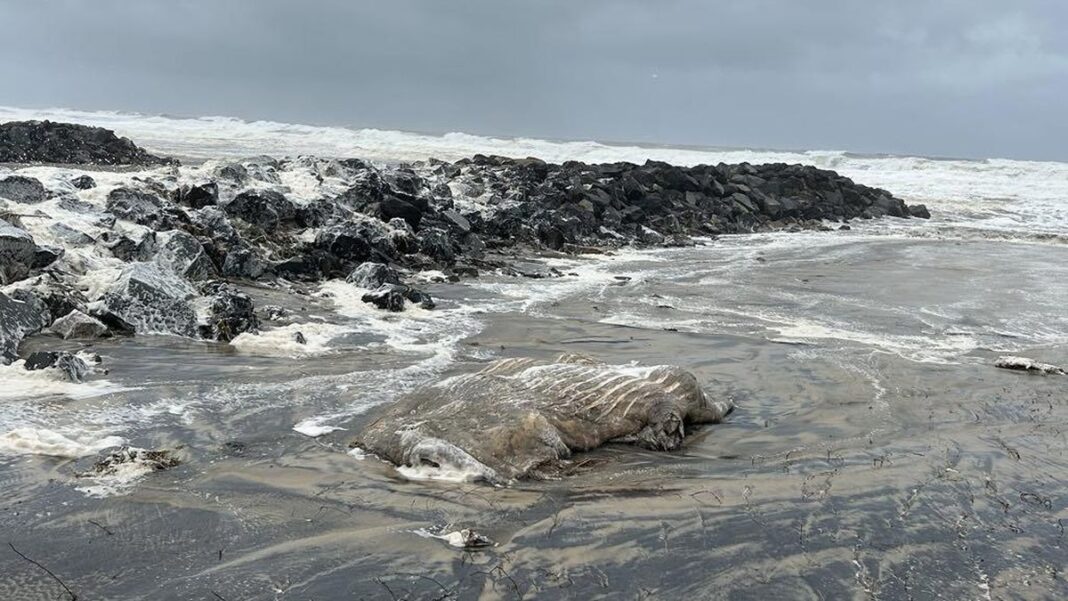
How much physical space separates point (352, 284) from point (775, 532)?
7.85m

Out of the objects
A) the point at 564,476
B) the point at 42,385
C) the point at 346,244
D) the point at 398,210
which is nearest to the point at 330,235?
the point at 346,244

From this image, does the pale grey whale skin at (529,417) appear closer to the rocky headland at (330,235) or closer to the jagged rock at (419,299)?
the rocky headland at (330,235)

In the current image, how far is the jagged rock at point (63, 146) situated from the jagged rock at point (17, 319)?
2255 centimetres

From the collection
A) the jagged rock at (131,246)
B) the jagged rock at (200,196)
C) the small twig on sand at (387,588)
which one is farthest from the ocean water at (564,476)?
the jagged rock at (200,196)

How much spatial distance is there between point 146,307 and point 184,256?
2222mm

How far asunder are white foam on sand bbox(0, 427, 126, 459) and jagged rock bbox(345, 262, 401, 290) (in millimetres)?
5801

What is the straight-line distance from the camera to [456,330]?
28.8 feet

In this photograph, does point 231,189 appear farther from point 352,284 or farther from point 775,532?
point 775,532

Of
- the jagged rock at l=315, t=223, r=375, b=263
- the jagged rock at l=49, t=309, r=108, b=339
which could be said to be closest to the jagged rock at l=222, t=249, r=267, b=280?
the jagged rock at l=315, t=223, r=375, b=263

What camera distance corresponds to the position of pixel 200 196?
12812 millimetres

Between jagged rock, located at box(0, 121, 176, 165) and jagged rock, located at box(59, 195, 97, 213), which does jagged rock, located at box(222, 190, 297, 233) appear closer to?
jagged rock, located at box(59, 195, 97, 213)

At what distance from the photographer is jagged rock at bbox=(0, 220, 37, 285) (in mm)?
7941

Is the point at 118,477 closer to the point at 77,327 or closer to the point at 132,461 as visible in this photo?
the point at 132,461

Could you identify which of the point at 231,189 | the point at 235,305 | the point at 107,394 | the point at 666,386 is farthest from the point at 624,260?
the point at 107,394
